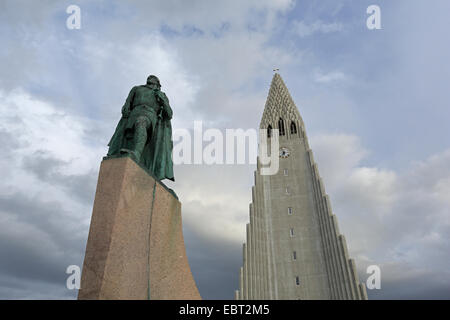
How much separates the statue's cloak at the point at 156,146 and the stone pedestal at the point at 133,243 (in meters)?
0.66

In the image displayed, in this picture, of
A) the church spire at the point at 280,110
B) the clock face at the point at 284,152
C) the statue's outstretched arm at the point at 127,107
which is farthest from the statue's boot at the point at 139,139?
the church spire at the point at 280,110

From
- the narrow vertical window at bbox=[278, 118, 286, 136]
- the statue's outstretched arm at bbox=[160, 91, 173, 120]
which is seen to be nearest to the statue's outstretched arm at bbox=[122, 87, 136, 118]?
the statue's outstretched arm at bbox=[160, 91, 173, 120]

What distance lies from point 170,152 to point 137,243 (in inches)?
107

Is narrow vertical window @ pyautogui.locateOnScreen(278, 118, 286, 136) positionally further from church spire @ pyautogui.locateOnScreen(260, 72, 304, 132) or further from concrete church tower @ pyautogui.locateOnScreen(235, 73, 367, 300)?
concrete church tower @ pyautogui.locateOnScreen(235, 73, 367, 300)

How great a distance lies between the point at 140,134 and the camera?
232 inches

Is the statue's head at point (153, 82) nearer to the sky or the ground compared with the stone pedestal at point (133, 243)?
nearer to the sky

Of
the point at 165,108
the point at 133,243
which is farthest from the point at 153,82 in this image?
the point at 133,243

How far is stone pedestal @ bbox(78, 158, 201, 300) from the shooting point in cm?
413

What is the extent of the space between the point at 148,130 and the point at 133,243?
100 inches

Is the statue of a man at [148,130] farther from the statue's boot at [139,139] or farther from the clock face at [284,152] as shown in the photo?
the clock face at [284,152]

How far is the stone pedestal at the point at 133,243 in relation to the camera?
4.13 m

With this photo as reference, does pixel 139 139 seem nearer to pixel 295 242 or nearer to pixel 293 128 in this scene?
pixel 295 242
